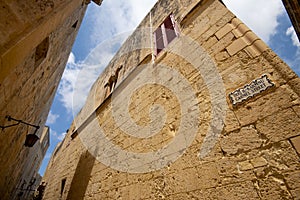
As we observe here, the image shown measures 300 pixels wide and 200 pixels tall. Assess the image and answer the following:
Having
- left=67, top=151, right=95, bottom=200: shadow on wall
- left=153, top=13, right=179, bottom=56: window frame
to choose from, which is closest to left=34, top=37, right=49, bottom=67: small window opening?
left=153, top=13, right=179, bottom=56: window frame

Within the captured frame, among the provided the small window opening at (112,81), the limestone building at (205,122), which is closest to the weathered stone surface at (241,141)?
the limestone building at (205,122)

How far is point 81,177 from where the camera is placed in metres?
4.26

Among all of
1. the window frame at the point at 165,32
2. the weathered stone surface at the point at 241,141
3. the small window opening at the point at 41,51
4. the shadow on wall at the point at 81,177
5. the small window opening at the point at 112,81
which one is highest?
the small window opening at the point at 112,81

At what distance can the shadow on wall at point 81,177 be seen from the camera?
3.99 meters

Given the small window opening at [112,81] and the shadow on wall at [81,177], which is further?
the small window opening at [112,81]

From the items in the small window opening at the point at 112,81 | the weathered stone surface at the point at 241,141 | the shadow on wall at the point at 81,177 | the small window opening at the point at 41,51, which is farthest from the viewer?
the small window opening at the point at 112,81

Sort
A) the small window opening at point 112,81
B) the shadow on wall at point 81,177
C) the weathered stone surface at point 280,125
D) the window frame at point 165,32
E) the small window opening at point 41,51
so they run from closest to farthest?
the weathered stone surface at point 280,125, the small window opening at point 41,51, the window frame at point 165,32, the shadow on wall at point 81,177, the small window opening at point 112,81

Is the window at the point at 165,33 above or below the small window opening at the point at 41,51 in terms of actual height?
above

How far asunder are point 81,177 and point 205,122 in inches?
145

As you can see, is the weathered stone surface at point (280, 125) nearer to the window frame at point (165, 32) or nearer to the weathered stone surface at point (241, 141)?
the weathered stone surface at point (241, 141)

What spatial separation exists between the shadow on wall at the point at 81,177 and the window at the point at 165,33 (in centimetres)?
326

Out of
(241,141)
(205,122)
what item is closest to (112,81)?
(205,122)

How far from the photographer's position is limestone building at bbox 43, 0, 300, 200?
1512 mm

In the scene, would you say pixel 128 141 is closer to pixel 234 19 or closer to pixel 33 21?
pixel 33 21
